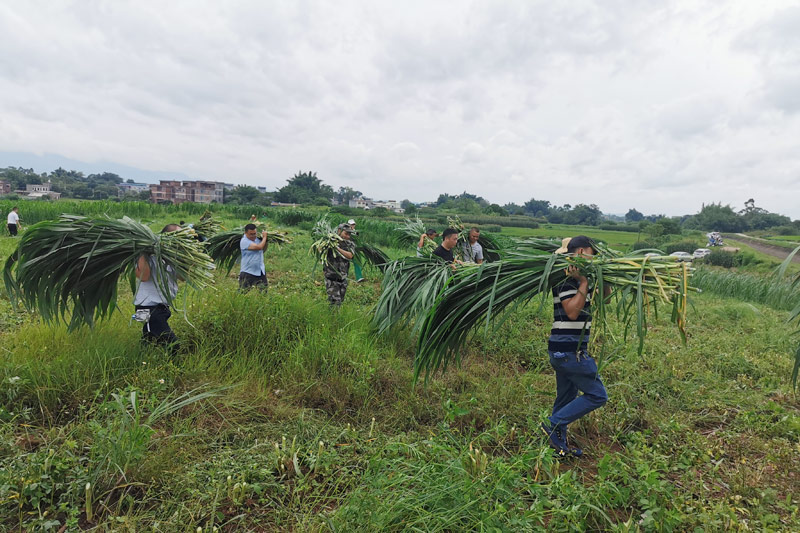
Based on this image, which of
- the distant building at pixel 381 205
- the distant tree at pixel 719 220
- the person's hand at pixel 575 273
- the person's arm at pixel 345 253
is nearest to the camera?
the person's hand at pixel 575 273

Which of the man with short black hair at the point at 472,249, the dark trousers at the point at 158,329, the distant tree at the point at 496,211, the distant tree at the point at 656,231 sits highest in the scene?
the distant tree at the point at 496,211

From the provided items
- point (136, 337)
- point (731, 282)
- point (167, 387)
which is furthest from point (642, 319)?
point (731, 282)

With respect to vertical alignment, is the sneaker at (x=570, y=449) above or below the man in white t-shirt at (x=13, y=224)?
below

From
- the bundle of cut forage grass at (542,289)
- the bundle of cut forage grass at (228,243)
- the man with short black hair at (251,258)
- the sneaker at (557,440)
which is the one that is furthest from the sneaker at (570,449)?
the bundle of cut forage grass at (228,243)

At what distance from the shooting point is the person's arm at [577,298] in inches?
101

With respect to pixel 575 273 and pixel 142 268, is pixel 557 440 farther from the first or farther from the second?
pixel 142 268

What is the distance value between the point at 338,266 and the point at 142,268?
7.95 ft

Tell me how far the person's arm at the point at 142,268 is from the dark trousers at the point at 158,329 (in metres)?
0.26

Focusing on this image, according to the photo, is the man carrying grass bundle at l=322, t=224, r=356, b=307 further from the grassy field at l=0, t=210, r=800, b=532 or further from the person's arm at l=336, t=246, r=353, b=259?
the grassy field at l=0, t=210, r=800, b=532

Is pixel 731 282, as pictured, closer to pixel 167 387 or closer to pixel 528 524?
pixel 528 524

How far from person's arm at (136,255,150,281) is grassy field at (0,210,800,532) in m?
0.58

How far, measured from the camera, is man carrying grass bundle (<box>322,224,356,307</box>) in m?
5.24

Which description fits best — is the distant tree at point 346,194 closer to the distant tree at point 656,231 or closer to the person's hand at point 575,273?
the distant tree at point 656,231

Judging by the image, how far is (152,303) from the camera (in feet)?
10.7
